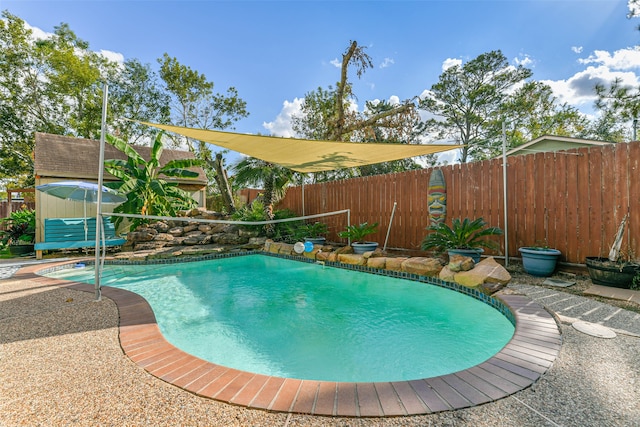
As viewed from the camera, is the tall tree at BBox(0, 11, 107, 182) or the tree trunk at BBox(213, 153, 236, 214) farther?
the tall tree at BBox(0, 11, 107, 182)

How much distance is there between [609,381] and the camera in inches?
69.3

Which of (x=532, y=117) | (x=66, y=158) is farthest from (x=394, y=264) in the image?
(x=532, y=117)

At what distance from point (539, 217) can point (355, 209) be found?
5.02m

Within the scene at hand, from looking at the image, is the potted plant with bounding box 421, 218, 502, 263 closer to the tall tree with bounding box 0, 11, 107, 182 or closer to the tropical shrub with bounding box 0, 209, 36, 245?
the tropical shrub with bounding box 0, 209, 36, 245

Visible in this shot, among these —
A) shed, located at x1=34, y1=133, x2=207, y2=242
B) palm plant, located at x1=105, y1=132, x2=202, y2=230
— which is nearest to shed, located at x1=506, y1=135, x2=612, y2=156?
palm plant, located at x1=105, y1=132, x2=202, y2=230

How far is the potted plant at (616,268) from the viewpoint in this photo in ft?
12.0

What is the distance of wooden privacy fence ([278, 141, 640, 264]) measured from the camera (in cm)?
431

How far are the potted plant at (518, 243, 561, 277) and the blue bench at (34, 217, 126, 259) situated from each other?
10648mm

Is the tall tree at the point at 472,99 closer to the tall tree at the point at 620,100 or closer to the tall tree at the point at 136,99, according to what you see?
the tall tree at the point at 620,100

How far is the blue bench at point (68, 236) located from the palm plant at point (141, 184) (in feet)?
2.86

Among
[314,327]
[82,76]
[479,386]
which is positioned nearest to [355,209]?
[314,327]

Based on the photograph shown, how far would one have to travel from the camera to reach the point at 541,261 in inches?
181

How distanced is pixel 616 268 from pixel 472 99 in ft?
61.3

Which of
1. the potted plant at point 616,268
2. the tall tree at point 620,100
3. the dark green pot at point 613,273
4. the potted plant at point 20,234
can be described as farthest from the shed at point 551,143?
the potted plant at point 20,234
